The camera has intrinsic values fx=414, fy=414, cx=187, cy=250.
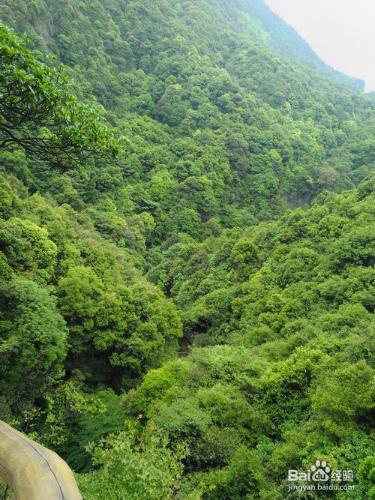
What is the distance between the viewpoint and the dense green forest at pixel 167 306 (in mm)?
9602

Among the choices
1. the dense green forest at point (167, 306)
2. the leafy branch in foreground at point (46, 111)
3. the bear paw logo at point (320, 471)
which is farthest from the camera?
the bear paw logo at point (320, 471)

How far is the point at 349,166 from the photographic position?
79562mm

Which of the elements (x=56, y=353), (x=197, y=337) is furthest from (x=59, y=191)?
(x=56, y=353)

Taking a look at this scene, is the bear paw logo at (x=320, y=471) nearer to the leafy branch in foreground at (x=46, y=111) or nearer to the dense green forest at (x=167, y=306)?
the dense green forest at (x=167, y=306)

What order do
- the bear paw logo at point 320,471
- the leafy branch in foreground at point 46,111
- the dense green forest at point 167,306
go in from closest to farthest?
the leafy branch in foreground at point 46,111, the dense green forest at point 167,306, the bear paw logo at point 320,471

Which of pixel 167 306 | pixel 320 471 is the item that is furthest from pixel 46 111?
pixel 167 306

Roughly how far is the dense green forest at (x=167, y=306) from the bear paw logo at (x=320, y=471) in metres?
0.26

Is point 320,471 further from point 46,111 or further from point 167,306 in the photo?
point 167,306

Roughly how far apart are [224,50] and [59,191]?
83408mm

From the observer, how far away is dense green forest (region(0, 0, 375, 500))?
9.60 m

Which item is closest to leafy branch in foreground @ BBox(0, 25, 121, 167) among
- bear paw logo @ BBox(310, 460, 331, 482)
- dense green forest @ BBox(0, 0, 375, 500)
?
dense green forest @ BBox(0, 0, 375, 500)

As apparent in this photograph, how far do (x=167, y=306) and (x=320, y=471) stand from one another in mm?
16411

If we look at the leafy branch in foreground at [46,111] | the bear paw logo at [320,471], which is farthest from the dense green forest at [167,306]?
the bear paw logo at [320,471]

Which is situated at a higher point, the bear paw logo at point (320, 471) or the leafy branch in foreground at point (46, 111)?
the leafy branch in foreground at point (46, 111)
